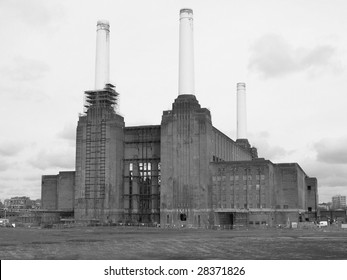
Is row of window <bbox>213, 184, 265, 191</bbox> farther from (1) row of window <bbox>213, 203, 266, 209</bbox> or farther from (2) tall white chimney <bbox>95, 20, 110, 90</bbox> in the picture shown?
(2) tall white chimney <bbox>95, 20, 110, 90</bbox>

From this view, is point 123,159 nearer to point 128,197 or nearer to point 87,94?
point 128,197

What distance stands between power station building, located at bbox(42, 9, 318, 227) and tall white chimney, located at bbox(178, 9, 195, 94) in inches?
9.6

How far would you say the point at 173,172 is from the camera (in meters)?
→ 128

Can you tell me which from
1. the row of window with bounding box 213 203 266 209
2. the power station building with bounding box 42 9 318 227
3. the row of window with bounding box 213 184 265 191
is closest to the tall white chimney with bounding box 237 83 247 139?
the power station building with bounding box 42 9 318 227

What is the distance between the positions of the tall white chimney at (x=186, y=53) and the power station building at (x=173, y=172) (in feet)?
0.80

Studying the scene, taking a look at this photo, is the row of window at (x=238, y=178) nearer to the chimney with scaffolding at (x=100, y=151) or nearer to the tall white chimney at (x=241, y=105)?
the chimney with scaffolding at (x=100, y=151)

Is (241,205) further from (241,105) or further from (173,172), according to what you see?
(241,105)

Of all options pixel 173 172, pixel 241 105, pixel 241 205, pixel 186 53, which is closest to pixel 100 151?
pixel 173 172

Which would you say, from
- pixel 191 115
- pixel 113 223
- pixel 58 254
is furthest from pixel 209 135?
pixel 58 254

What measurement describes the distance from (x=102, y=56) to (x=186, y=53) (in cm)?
2246

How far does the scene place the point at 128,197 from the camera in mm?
137375

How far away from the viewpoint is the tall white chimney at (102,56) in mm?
135000

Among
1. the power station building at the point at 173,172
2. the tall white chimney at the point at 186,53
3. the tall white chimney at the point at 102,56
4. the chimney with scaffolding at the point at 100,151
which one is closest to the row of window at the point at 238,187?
the power station building at the point at 173,172

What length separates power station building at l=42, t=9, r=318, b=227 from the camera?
414 ft
